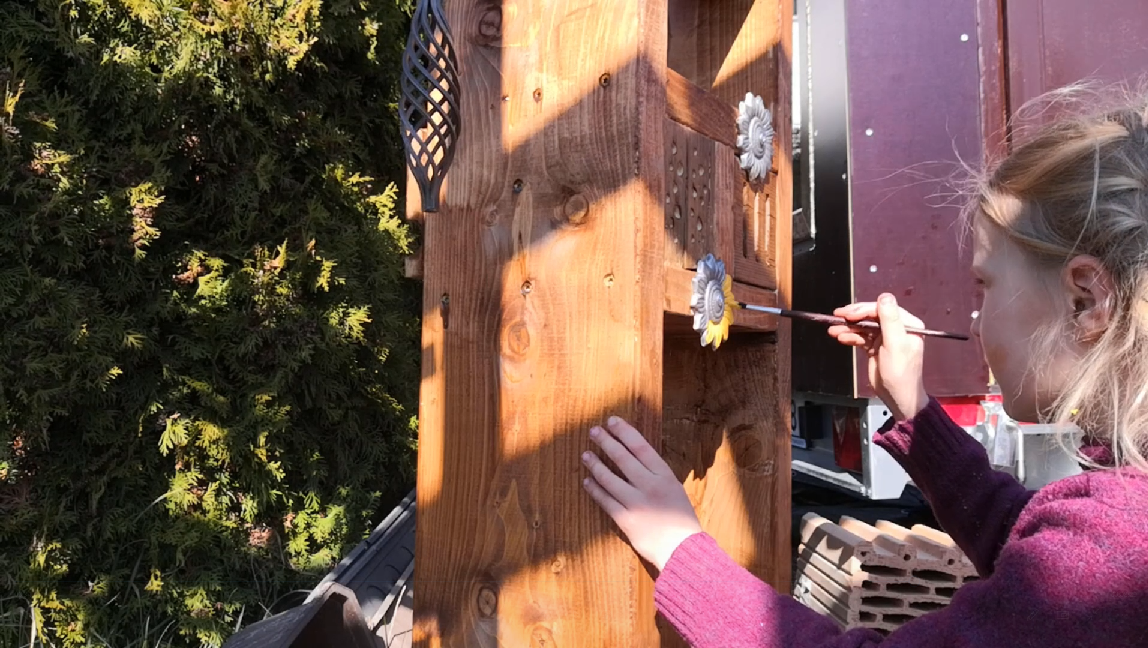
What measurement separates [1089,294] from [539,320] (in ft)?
2.21

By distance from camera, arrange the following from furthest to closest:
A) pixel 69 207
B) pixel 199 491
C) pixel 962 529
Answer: pixel 199 491 → pixel 69 207 → pixel 962 529

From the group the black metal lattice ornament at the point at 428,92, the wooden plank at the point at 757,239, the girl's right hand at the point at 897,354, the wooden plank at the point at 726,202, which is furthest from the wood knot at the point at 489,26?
the girl's right hand at the point at 897,354

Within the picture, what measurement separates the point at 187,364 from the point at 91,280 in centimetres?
36

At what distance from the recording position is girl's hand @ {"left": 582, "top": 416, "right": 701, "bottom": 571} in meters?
1.03

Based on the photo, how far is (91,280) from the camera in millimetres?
2406

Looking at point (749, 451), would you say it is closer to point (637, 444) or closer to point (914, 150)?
point (637, 444)

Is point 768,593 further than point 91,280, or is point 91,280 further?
point 91,280

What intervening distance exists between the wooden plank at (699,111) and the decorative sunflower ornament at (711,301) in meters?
0.21

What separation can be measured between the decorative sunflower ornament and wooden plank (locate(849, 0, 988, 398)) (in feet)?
5.21

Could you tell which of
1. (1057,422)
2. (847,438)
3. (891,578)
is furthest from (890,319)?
(847,438)

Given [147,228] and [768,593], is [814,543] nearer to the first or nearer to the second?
[768,593]

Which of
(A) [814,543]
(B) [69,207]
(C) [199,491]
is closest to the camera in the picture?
(B) [69,207]

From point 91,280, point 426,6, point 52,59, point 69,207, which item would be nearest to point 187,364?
point 91,280

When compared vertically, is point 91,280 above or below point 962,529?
above
